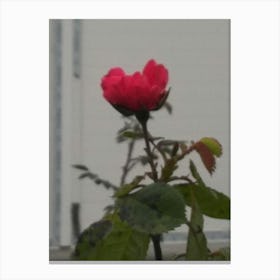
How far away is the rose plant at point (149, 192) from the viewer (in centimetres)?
76

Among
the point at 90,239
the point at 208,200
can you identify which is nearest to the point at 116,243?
the point at 90,239

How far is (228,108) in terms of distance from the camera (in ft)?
2.80

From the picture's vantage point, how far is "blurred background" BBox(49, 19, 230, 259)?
2.71ft

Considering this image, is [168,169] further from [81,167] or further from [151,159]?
[81,167]

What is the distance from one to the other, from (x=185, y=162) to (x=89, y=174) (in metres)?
0.17

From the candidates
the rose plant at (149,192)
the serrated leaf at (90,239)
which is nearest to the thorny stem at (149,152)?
the rose plant at (149,192)

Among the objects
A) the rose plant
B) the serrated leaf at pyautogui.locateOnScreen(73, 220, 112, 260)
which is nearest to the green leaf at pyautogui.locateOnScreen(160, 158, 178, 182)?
the rose plant

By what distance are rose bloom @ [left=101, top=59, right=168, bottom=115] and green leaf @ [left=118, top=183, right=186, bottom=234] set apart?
0.41ft

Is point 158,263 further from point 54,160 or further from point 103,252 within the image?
point 54,160

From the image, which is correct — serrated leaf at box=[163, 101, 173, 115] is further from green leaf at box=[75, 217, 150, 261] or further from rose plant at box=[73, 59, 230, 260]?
green leaf at box=[75, 217, 150, 261]

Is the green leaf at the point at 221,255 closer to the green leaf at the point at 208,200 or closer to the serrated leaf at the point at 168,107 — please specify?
the green leaf at the point at 208,200

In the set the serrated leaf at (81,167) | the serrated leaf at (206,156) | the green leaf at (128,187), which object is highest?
the serrated leaf at (206,156)

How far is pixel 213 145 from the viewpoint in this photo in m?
0.83
